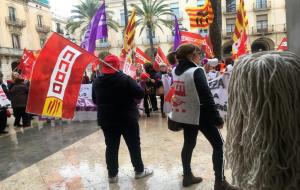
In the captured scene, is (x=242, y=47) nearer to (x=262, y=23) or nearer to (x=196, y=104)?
(x=196, y=104)

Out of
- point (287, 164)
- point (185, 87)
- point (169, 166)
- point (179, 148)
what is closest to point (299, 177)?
point (287, 164)

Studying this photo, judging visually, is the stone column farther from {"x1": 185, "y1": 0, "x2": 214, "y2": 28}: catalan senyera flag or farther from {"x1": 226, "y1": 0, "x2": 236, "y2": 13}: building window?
{"x1": 226, "y1": 0, "x2": 236, "y2": 13}: building window

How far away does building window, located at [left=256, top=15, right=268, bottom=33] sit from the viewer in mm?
42188

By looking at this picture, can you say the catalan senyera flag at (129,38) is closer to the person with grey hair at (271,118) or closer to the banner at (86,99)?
the banner at (86,99)

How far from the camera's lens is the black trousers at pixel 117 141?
395 cm

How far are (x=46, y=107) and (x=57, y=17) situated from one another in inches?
2207

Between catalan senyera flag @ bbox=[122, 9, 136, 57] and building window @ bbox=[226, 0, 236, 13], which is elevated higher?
building window @ bbox=[226, 0, 236, 13]

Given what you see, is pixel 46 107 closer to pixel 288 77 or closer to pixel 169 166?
pixel 169 166

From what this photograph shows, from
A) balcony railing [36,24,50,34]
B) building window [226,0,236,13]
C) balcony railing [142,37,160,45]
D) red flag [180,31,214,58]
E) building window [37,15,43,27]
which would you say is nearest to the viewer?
red flag [180,31,214,58]

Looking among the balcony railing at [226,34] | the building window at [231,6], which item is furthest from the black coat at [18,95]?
the building window at [231,6]

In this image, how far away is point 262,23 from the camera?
1682 inches

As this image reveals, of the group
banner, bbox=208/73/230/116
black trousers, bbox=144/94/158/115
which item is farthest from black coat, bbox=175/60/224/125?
black trousers, bbox=144/94/158/115

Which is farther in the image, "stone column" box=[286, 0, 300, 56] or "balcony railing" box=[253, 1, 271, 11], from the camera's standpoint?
"balcony railing" box=[253, 1, 271, 11]

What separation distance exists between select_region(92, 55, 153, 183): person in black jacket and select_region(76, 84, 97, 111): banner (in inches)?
202
